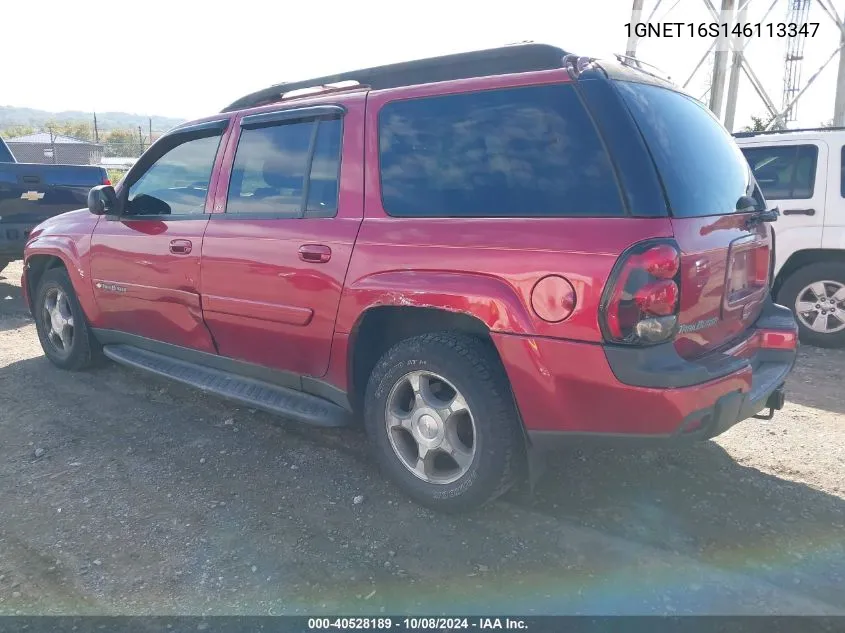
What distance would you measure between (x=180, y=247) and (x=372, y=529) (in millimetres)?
2017

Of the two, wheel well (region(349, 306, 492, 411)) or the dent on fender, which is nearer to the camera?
the dent on fender

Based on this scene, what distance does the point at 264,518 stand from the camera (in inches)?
117

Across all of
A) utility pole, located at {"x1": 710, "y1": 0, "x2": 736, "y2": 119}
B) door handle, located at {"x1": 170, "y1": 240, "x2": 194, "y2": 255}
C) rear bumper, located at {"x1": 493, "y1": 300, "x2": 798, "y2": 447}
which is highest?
utility pole, located at {"x1": 710, "y1": 0, "x2": 736, "y2": 119}

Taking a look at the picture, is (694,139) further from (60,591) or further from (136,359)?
(136,359)

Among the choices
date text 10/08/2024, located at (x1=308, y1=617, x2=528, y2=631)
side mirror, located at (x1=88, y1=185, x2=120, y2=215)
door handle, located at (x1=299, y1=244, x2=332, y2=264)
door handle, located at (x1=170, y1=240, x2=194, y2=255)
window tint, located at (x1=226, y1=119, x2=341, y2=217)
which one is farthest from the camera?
side mirror, located at (x1=88, y1=185, x2=120, y2=215)

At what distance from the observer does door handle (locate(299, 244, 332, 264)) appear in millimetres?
3125

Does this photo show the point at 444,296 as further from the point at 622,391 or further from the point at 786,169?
the point at 786,169

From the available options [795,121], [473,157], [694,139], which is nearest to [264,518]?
[473,157]

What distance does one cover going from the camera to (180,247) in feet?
12.6

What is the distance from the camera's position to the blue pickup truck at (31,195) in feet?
23.8

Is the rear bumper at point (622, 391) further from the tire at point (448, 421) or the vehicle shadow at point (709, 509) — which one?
the vehicle shadow at point (709, 509)

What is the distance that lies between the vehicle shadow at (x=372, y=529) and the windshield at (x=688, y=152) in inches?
53.5

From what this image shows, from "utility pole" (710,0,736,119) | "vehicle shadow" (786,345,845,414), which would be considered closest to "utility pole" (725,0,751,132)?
"utility pole" (710,0,736,119)

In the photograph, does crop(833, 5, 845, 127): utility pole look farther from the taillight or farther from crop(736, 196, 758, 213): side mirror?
the taillight
